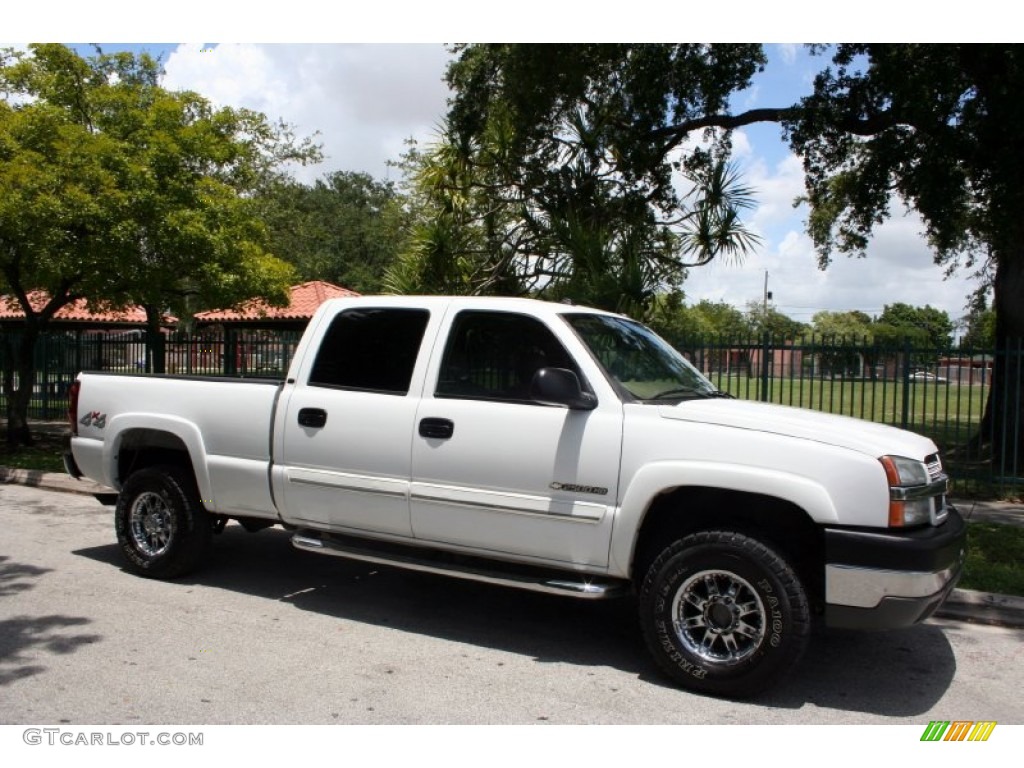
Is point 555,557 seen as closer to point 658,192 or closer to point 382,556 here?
point 382,556

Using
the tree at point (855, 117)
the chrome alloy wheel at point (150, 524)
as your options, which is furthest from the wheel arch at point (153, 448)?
the tree at point (855, 117)

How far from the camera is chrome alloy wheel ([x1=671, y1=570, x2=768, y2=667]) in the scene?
451cm

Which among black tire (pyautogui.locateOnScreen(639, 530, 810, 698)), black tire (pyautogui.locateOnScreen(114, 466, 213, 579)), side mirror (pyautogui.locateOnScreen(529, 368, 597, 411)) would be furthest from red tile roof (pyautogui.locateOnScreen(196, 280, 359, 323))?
black tire (pyautogui.locateOnScreen(639, 530, 810, 698))

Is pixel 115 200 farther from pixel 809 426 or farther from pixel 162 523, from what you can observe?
pixel 809 426

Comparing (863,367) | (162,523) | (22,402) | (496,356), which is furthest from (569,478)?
(22,402)

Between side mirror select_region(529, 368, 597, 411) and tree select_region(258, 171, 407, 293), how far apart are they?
26430 millimetres

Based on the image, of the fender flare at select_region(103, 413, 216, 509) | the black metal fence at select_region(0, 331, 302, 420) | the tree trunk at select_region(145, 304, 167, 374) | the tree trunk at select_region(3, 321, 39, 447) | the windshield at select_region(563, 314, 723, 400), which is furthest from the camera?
the tree trunk at select_region(145, 304, 167, 374)

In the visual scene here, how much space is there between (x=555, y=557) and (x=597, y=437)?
0.73 m

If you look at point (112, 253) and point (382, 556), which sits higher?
point (112, 253)

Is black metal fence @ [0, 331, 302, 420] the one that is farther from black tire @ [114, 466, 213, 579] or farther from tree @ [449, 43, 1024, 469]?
black tire @ [114, 466, 213, 579]

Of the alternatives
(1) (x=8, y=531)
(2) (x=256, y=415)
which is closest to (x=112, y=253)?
(1) (x=8, y=531)

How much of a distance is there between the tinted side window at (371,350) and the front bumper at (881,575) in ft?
8.77

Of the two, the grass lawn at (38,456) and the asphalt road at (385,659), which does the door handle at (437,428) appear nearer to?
the asphalt road at (385,659)

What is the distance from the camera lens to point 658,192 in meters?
14.6
